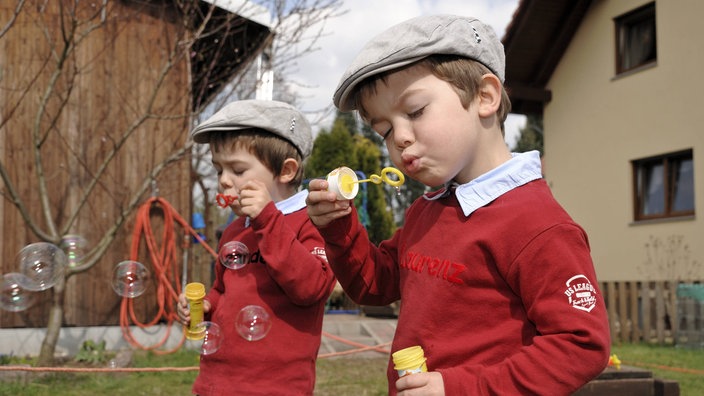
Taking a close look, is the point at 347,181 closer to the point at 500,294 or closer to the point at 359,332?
the point at 500,294

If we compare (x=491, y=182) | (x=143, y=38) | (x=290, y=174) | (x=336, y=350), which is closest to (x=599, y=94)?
(x=336, y=350)

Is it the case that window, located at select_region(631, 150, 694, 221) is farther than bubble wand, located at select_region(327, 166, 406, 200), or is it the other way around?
window, located at select_region(631, 150, 694, 221)

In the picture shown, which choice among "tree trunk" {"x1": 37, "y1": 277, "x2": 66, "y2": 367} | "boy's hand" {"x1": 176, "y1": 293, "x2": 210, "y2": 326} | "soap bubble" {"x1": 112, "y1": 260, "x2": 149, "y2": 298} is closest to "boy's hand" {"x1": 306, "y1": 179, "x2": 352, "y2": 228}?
"boy's hand" {"x1": 176, "y1": 293, "x2": 210, "y2": 326}

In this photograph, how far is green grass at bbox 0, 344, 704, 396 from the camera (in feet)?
18.4

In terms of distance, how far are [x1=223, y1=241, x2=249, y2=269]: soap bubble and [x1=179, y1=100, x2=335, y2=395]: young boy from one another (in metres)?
0.04

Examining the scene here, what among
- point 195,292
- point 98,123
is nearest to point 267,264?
point 195,292

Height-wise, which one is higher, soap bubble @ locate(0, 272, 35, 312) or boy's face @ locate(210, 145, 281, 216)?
boy's face @ locate(210, 145, 281, 216)

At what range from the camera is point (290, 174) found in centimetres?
308

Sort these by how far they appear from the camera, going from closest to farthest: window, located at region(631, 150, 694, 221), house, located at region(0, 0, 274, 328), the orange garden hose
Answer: house, located at region(0, 0, 274, 328) < the orange garden hose < window, located at region(631, 150, 694, 221)

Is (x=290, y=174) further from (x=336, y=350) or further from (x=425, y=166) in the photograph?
(x=336, y=350)

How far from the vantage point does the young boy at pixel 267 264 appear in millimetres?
2598

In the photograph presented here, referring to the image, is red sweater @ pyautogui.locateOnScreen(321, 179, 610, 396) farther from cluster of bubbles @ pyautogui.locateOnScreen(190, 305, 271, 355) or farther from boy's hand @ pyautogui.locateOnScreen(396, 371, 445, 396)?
cluster of bubbles @ pyautogui.locateOnScreen(190, 305, 271, 355)

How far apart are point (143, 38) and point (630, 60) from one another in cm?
888

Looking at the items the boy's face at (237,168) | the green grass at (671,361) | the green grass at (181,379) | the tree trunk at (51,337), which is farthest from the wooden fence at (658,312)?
the boy's face at (237,168)
